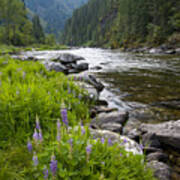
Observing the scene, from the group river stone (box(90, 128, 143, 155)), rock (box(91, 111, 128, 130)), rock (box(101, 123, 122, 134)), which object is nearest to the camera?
river stone (box(90, 128, 143, 155))

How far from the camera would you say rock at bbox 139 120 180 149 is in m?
3.47

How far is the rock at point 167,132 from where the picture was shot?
3.47 m

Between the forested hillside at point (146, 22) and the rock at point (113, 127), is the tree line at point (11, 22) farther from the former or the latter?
the rock at point (113, 127)

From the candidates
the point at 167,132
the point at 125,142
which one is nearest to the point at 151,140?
the point at 167,132

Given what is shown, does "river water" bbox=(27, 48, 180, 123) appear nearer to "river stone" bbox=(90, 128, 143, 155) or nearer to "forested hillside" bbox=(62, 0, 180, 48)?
"river stone" bbox=(90, 128, 143, 155)

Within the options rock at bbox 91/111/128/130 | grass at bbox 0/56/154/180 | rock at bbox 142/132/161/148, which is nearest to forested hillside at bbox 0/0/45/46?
rock at bbox 91/111/128/130

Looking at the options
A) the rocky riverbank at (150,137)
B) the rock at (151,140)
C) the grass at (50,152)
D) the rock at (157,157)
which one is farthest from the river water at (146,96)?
the grass at (50,152)

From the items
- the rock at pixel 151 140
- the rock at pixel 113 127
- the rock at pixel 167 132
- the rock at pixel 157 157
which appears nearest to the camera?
the rock at pixel 157 157

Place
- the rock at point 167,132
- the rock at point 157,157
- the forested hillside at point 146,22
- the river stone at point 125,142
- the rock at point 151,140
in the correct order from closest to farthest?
the river stone at point 125,142 → the rock at point 157,157 → the rock at point 167,132 → the rock at point 151,140 → the forested hillside at point 146,22

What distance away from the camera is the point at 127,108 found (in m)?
6.15

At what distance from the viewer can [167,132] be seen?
370 cm

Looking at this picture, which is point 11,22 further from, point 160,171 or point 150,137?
point 160,171

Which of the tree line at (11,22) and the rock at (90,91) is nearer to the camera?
the rock at (90,91)

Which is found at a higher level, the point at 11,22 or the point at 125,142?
the point at 11,22
